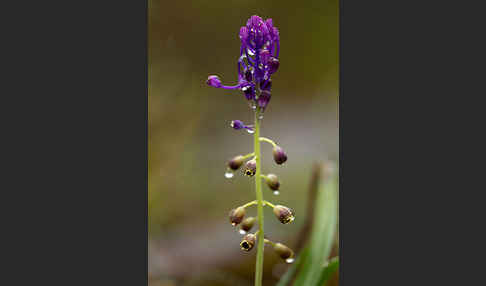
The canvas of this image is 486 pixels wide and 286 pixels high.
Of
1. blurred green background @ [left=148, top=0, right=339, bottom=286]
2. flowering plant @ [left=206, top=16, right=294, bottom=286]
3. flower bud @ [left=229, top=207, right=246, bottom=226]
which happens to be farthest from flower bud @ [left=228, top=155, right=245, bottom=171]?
blurred green background @ [left=148, top=0, right=339, bottom=286]

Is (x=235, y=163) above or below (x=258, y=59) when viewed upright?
below

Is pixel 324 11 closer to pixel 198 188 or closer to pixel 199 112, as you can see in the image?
pixel 199 112

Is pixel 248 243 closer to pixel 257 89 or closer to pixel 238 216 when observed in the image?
pixel 238 216

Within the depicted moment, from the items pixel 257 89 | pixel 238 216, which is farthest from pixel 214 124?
pixel 238 216

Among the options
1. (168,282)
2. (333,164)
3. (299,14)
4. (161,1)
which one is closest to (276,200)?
(333,164)

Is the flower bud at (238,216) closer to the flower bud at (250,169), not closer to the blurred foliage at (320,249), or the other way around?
the flower bud at (250,169)

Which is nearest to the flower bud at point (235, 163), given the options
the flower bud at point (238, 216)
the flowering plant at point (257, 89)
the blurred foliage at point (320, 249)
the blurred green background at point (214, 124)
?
the flowering plant at point (257, 89)
